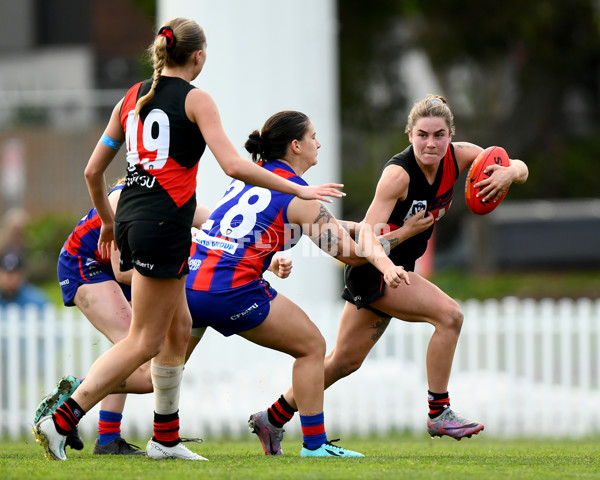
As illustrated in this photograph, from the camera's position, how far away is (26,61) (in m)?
25.3

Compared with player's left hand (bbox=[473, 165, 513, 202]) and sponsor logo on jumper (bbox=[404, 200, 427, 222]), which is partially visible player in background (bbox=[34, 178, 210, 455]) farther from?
player's left hand (bbox=[473, 165, 513, 202])

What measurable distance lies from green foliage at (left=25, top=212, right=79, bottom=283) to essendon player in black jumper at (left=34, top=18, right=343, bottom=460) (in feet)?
53.3

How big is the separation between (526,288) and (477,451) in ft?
44.1

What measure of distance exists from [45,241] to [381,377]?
13267 mm

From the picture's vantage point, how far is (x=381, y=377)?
392 inches

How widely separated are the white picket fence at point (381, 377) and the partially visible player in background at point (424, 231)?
3.99 metres

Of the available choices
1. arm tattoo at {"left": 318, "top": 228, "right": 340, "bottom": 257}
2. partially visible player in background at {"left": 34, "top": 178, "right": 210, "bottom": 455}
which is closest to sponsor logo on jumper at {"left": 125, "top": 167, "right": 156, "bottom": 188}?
partially visible player in background at {"left": 34, "top": 178, "right": 210, "bottom": 455}

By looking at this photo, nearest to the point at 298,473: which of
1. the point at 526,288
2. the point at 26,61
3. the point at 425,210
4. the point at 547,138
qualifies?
the point at 425,210

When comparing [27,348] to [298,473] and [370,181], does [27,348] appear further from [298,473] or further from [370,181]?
[370,181]

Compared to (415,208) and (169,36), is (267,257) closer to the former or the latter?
(415,208)

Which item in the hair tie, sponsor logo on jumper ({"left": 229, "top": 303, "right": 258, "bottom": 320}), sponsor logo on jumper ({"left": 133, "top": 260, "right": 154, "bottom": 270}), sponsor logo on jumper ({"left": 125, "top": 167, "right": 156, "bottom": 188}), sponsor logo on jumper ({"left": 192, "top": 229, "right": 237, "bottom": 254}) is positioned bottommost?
sponsor logo on jumper ({"left": 229, "top": 303, "right": 258, "bottom": 320})

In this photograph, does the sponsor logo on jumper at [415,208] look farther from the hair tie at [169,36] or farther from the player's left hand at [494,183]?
the hair tie at [169,36]

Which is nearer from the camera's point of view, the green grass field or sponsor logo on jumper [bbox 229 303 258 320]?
the green grass field

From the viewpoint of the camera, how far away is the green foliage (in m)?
20.9
